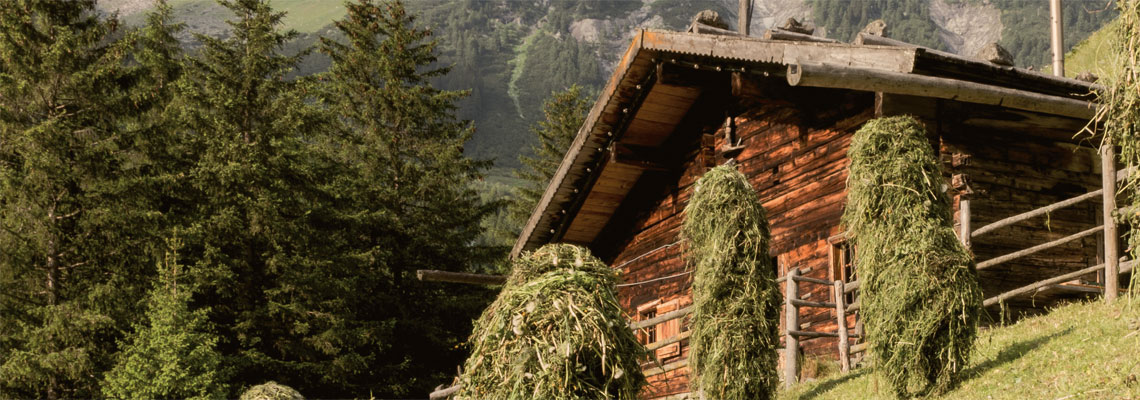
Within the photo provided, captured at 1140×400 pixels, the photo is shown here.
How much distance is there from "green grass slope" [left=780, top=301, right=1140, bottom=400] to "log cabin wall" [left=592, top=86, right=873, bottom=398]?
9.00ft

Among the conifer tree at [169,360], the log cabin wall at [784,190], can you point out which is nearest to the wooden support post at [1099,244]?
the log cabin wall at [784,190]

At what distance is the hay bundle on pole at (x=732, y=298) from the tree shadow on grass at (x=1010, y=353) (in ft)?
6.87

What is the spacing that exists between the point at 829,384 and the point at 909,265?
265cm

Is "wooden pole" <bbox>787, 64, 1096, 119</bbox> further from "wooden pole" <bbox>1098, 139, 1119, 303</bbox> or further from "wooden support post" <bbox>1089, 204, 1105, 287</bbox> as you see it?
"wooden support post" <bbox>1089, 204, 1105, 287</bbox>

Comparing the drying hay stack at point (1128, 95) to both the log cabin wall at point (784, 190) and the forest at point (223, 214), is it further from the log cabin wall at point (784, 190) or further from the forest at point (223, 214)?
the forest at point (223, 214)

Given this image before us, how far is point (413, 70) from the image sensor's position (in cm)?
3659

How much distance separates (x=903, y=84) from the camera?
1234cm

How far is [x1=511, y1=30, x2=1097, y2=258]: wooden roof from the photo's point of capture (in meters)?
12.5

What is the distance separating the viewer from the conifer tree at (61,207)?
2431 centimetres

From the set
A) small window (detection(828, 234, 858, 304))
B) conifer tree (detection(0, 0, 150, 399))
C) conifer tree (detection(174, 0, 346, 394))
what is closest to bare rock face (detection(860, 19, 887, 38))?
small window (detection(828, 234, 858, 304))

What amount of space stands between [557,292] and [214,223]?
22516mm

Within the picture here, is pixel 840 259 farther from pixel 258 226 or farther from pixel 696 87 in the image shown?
pixel 258 226

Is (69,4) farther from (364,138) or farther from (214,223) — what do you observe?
(364,138)

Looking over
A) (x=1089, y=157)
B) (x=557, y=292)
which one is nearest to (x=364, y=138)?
(x=1089, y=157)
